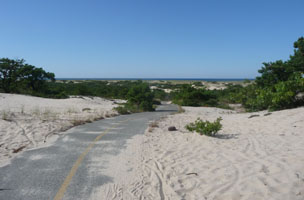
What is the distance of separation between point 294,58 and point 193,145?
17531 millimetres

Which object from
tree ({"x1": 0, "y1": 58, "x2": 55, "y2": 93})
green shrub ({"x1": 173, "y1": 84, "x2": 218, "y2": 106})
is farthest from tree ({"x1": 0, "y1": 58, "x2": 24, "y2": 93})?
green shrub ({"x1": 173, "y1": 84, "x2": 218, "y2": 106})

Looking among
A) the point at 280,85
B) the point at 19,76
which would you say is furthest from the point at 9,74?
the point at 280,85

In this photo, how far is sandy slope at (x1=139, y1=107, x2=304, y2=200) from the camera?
4082mm

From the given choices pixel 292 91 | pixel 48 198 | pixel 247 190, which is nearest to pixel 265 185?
pixel 247 190

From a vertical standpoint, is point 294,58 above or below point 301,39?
below

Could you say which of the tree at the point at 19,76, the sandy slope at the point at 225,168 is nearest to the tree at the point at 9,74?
the tree at the point at 19,76

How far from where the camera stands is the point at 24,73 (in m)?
39.9

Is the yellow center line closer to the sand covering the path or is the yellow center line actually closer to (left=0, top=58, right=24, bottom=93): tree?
the sand covering the path

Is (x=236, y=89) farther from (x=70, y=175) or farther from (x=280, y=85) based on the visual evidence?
(x=70, y=175)

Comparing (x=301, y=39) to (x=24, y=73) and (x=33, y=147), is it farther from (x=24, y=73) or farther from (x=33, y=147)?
(x=24, y=73)

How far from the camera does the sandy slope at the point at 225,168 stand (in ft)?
13.4

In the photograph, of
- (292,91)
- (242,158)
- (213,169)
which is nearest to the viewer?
(213,169)

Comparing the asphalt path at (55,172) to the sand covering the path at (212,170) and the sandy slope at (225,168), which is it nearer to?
the sand covering the path at (212,170)

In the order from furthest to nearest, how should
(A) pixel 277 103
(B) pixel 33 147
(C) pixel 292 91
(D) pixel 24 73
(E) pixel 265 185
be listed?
1. (D) pixel 24 73
2. (A) pixel 277 103
3. (C) pixel 292 91
4. (B) pixel 33 147
5. (E) pixel 265 185
